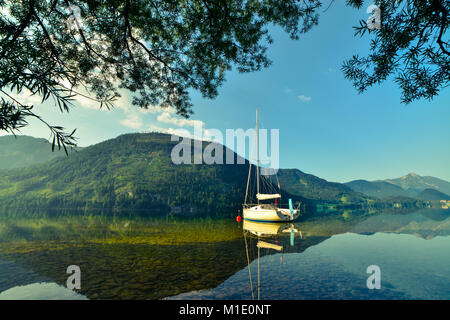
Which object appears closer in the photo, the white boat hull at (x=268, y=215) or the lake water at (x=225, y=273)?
the lake water at (x=225, y=273)

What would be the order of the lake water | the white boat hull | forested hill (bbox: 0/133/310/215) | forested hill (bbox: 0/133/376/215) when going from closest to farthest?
1. the lake water
2. the white boat hull
3. forested hill (bbox: 0/133/376/215)
4. forested hill (bbox: 0/133/310/215)

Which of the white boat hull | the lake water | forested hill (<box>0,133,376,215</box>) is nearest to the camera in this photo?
the lake water

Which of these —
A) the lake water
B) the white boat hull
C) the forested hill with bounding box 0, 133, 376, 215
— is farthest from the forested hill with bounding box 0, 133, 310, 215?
the lake water

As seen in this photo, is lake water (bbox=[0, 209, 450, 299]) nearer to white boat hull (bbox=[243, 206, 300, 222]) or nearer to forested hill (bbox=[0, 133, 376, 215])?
white boat hull (bbox=[243, 206, 300, 222])

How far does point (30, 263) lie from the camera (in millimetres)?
12992

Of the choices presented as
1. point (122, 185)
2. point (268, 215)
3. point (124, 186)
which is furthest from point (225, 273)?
point (122, 185)

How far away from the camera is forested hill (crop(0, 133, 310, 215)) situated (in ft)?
428

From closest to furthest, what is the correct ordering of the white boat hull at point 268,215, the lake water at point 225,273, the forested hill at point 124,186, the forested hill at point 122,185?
1. the lake water at point 225,273
2. the white boat hull at point 268,215
3. the forested hill at point 124,186
4. the forested hill at point 122,185

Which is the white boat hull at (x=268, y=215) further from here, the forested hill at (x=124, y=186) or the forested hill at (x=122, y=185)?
the forested hill at (x=122, y=185)

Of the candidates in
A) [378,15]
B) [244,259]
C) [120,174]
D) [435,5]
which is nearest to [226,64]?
[378,15]

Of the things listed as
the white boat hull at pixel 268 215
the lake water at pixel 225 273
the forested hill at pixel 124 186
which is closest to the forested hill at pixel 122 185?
the forested hill at pixel 124 186

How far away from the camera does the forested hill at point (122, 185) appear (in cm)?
13050

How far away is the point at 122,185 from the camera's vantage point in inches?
5960

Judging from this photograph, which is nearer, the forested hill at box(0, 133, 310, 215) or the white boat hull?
the white boat hull
